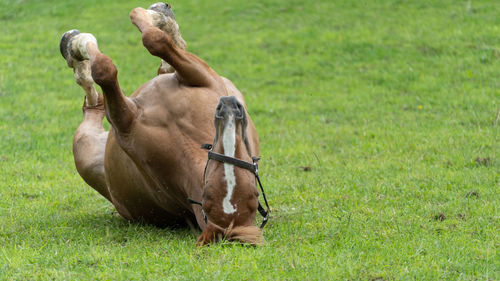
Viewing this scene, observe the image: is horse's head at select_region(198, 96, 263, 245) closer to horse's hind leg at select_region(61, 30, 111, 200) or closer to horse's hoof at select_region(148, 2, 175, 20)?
horse's hind leg at select_region(61, 30, 111, 200)

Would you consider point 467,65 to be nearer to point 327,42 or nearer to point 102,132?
point 327,42

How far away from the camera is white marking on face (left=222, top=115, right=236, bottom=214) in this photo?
427cm

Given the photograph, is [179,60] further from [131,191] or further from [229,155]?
[229,155]

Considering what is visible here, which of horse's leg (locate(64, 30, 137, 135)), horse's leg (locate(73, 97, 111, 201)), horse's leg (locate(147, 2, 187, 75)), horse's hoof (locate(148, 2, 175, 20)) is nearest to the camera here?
horse's leg (locate(64, 30, 137, 135))

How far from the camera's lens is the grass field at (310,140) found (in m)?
4.43

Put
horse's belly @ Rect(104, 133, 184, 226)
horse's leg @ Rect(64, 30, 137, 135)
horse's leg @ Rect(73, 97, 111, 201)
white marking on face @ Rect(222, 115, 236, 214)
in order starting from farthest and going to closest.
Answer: horse's leg @ Rect(73, 97, 111, 201) < horse's belly @ Rect(104, 133, 184, 226) < horse's leg @ Rect(64, 30, 137, 135) < white marking on face @ Rect(222, 115, 236, 214)

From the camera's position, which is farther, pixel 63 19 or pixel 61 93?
pixel 63 19

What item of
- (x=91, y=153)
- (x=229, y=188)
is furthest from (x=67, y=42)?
(x=229, y=188)

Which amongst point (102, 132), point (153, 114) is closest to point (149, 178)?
point (153, 114)

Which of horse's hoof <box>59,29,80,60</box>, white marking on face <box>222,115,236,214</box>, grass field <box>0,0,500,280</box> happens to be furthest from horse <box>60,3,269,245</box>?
horse's hoof <box>59,29,80,60</box>

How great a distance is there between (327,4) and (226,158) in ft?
48.2

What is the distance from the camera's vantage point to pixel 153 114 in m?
5.27

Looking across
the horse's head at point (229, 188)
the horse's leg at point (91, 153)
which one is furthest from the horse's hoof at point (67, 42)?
the horse's head at point (229, 188)

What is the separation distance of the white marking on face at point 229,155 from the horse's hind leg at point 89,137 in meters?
2.44
